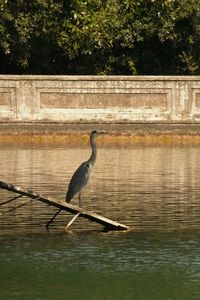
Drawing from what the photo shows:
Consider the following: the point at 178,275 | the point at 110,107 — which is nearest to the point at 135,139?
the point at 110,107

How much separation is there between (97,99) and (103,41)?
265 cm

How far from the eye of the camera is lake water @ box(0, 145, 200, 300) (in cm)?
1332

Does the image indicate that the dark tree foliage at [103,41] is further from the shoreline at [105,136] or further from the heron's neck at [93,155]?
the heron's neck at [93,155]

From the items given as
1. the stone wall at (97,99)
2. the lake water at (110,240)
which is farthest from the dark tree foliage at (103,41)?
the lake water at (110,240)

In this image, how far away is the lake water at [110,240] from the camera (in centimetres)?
1332

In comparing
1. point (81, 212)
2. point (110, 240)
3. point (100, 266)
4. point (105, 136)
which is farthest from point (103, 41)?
point (100, 266)

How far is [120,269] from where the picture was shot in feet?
46.8

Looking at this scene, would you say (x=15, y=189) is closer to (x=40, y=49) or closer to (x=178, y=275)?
(x=178, y=275)

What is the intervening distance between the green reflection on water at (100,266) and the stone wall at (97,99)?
21268mm

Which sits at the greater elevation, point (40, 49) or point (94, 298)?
point (40, 49)

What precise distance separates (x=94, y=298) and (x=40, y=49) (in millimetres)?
28887

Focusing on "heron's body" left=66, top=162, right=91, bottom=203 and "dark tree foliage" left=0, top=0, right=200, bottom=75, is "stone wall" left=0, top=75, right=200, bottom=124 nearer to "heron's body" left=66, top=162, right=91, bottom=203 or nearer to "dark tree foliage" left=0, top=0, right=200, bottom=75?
"dark tree foliage" left=0, top=0, right=200, bottom=75

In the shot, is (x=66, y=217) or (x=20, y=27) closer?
(x=66, y=217)

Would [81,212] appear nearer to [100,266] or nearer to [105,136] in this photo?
[100,266]
